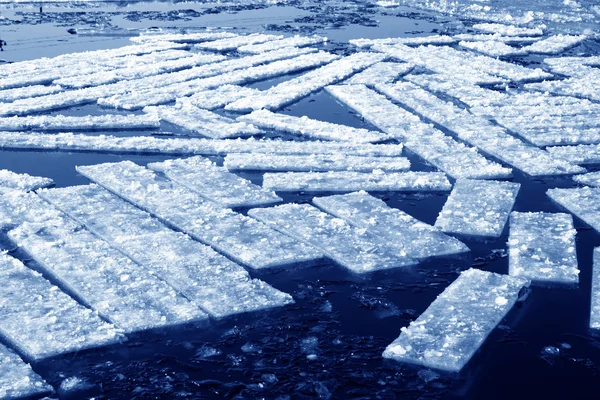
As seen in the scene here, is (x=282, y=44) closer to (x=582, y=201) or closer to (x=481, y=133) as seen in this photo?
(x=481, y=133)

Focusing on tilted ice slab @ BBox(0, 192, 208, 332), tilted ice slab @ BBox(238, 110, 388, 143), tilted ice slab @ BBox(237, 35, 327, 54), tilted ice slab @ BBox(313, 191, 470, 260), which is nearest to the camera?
tilted ice slab @ BBox(0, 192, 208, 332)

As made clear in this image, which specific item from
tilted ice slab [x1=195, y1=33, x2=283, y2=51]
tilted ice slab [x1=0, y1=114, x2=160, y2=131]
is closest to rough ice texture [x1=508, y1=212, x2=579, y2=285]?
tilted ice slab [x1=0, y1=114, x2=160, y2=131]

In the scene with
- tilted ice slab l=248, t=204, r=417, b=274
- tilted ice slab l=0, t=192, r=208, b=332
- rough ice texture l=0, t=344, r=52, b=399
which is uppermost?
tilted ice slab l=248, t=204, r=417, b=274

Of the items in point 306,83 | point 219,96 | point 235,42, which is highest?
point 235,42

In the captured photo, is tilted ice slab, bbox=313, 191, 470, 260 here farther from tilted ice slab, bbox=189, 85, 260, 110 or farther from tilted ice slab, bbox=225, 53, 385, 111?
tilted ice slab, bbox=189, 85, 260, 110

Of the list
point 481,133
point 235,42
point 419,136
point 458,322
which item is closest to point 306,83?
point 419,136

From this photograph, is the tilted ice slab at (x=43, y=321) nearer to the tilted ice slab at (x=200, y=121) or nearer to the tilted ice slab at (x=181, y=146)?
the tilted ice slab at (x=181, y=146)

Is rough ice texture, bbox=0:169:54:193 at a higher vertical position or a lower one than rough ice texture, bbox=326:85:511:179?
lower

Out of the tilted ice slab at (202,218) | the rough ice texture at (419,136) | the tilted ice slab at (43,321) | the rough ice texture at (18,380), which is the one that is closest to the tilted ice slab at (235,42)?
the rough ice texture at (419,136)
